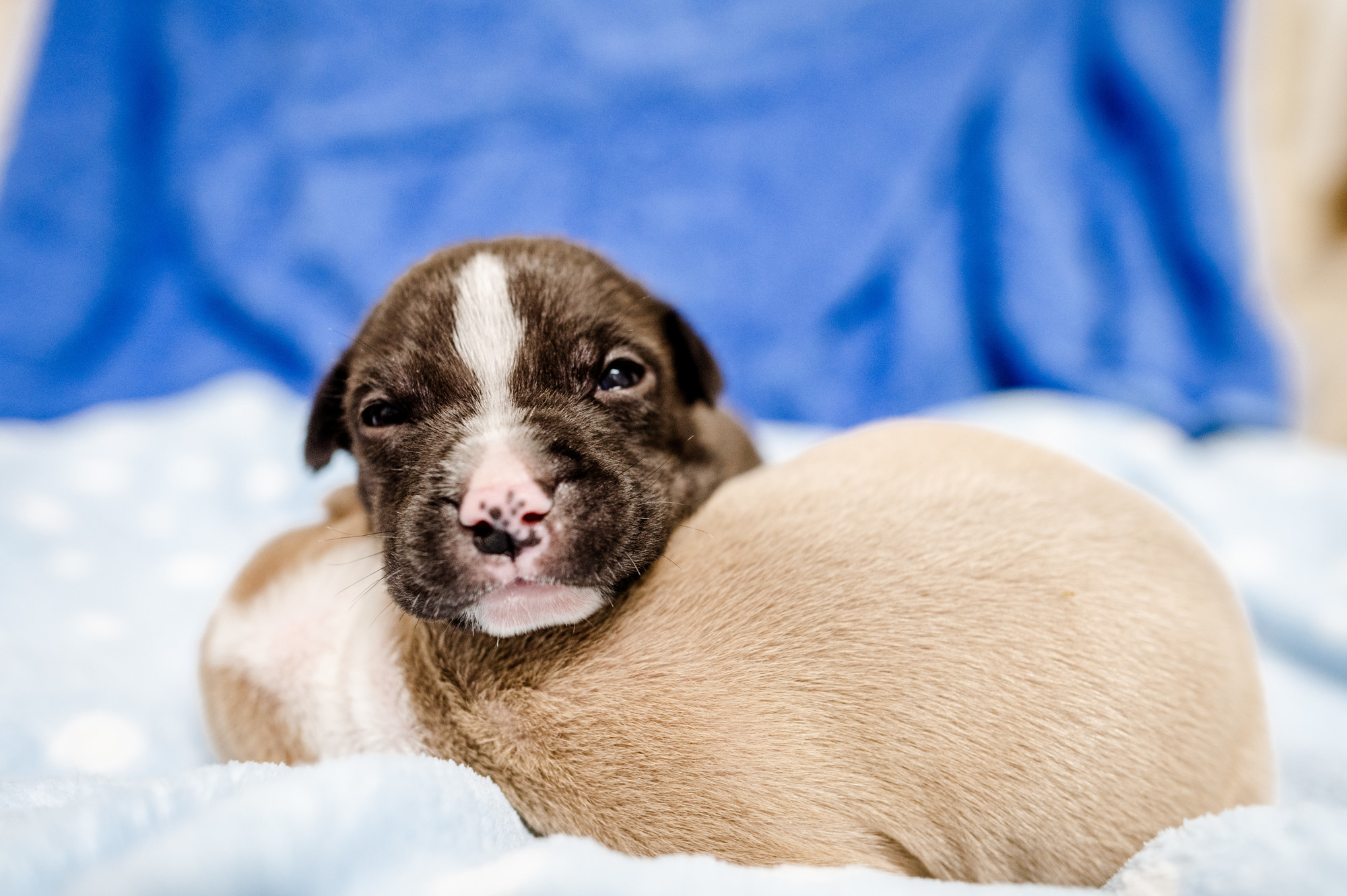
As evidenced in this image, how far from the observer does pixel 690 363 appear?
1.83 metres

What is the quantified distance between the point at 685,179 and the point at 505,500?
2996 millimetres

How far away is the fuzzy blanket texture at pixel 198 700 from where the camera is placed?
945 millimetres

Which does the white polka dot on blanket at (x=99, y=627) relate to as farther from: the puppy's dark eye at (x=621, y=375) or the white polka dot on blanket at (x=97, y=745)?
the puppy's dark eye at (x=621, y=375)

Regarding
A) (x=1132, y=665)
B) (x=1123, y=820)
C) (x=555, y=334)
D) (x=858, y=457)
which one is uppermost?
(x=555, y=334)

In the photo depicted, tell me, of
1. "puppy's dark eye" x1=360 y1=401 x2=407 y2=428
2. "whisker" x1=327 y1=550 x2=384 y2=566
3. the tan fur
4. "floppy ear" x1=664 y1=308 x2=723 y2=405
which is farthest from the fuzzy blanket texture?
"floppy ear" x1=664 y1=308 x2=723 y2=405

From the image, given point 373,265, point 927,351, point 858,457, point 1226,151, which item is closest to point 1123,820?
point 858,457

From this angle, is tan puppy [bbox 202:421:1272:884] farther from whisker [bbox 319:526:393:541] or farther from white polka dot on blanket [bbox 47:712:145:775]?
white polka dot on blanket [bbox 47:712:145:775]

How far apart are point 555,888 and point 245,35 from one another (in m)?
4.12

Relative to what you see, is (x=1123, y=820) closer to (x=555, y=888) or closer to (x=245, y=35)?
(x=555, y=888)

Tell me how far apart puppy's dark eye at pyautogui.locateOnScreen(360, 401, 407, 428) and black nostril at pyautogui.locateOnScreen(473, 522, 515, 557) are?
372 millimetres

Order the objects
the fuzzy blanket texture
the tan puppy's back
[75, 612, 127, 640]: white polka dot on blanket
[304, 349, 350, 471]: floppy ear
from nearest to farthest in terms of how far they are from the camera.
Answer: the fuzzy blanket texture < the tan puppy's back < [304, 349, 350, 471]: floppy ear < [75, 612, 127, 640]: white polka dot on blanket

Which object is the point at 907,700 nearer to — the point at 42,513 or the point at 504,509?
the point at 504,509

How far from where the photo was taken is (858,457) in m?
1.58

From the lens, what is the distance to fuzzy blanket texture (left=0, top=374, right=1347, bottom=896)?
3.10ft
